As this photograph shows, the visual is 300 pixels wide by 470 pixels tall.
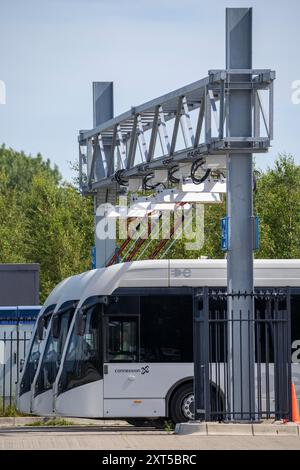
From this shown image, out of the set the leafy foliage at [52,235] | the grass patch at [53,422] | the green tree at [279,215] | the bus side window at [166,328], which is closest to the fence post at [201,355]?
the bus side window at [166,328]

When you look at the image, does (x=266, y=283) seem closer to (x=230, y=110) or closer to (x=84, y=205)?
(x=230, y=110)

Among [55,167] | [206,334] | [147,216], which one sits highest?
[55,167]

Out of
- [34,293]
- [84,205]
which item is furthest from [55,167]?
[34,293]

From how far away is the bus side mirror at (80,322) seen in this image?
2752cm

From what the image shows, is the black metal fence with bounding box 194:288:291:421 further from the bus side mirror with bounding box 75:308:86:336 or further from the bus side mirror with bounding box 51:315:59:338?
the bus side mirror with bounding box 51:315:59:338

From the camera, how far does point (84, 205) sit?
189ft

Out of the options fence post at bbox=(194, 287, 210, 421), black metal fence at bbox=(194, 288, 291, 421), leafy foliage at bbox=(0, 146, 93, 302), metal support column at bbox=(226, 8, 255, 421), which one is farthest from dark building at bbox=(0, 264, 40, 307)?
fence post at bbox=(194, 287, 210, 421)

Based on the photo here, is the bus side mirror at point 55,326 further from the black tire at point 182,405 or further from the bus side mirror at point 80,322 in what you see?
the black tire at point 182,405

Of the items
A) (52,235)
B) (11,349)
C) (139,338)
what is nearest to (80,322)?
(139,338)

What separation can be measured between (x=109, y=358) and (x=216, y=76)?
21.4 feet

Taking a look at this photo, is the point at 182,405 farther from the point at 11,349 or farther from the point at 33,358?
the point at 11,349

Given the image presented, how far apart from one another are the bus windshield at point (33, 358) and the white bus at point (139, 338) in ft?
6.34

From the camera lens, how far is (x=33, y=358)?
30.0 m

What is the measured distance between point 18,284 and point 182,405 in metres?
13.3
